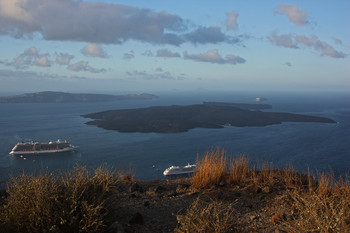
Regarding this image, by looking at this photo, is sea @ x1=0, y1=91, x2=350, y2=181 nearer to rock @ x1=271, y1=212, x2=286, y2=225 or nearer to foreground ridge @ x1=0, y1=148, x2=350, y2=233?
foreground ridge @ x1=0, y1=148, x2=350, y2=233

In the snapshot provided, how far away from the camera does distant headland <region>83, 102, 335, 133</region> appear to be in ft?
163

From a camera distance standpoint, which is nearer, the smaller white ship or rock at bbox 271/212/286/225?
rock at bbox 271/212/286/225

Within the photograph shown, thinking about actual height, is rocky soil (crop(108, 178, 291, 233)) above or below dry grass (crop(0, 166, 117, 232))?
below

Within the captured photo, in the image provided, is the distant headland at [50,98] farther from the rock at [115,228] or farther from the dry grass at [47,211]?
the rock at [115,228]

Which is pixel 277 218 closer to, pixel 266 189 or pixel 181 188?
pixel 266 189

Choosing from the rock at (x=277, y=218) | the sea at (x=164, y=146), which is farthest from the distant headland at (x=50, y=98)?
the rock at (x=277, y=218)

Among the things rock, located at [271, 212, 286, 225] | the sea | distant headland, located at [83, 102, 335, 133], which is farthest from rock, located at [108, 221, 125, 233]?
distant headland, located at [83, 102, 335, 133]

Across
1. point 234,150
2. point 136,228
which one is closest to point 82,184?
point 136,228

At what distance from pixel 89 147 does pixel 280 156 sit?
21640mm

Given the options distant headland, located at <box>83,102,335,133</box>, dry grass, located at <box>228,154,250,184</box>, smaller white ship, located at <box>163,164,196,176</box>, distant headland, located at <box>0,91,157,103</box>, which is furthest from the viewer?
distant headland, located at <box>0,91,157,103</box>

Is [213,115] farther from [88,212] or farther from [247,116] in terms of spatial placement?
[88,212]

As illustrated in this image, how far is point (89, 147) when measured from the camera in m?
33.3

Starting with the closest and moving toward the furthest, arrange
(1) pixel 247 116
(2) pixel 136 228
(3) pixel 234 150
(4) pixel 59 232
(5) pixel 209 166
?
(4) pixel 59 232, (2) pixel 136 228, (5) pixel 209 166, (3) pixel 234 150, (1) pixel 247 116

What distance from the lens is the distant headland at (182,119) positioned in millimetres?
49750
